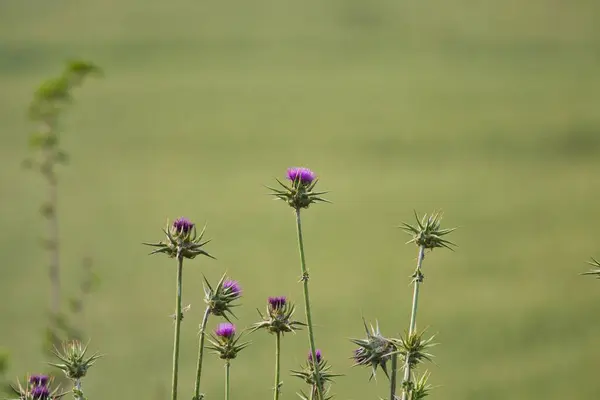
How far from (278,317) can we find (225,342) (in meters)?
0.15

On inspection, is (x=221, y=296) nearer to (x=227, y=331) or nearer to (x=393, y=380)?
(x=227, y=331)

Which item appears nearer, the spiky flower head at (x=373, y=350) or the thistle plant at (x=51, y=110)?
the spiky flower head at (x=373, y=350)

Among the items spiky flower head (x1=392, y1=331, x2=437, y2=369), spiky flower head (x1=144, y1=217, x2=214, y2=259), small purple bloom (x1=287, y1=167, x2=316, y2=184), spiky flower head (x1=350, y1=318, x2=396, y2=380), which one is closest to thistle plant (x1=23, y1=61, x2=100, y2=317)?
small purple bloom (x1=287, y1=167, x2=316, y2=184)

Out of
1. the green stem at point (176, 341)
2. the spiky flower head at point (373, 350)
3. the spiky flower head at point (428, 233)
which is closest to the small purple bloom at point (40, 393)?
the green stem at point (176, 341)

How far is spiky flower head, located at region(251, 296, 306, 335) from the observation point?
2.40 m

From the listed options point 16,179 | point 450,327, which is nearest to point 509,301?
point 450,327

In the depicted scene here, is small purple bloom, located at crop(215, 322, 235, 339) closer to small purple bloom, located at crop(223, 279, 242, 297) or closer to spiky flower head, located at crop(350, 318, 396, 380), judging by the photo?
small purple bloom, located at crop(223, 279, 242, 297)

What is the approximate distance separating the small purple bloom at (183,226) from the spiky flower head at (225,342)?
27cm

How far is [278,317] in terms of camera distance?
243 cm

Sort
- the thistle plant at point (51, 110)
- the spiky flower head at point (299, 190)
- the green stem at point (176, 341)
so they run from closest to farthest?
the green stem at point (176, 341) < the spiky flower head at point (299, 190) < the thistle plant at point (51, 110)

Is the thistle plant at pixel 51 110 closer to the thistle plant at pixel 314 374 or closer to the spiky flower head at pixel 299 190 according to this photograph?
the spiky flower head at pixel 299 190

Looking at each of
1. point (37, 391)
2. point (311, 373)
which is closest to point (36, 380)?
point (37, 391)

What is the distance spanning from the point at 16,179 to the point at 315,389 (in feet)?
50.5

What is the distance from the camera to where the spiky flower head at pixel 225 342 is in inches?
96.0
